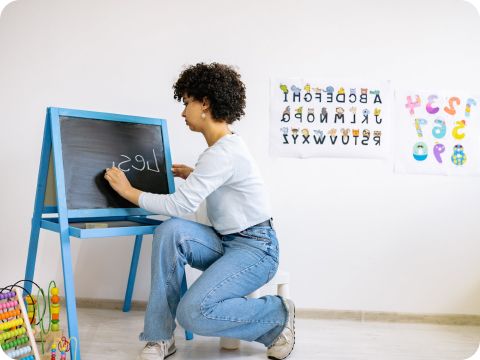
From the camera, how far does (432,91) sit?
2510mm

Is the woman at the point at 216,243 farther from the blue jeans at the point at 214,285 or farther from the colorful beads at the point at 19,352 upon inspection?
the colorful beads at the point at 19,352

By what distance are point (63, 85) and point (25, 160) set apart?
436mm

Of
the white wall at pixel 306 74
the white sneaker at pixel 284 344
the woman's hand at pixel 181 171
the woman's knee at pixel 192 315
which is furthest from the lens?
the white wall at pixel 306 74

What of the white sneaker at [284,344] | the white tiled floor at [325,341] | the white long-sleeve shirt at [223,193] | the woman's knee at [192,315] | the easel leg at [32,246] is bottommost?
the white tiled floor at [325,341]

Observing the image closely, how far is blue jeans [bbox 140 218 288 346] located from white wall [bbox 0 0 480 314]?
0.64 m

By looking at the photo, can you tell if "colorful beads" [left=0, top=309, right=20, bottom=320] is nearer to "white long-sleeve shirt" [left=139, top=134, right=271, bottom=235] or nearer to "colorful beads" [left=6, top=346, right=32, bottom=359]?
"colorful beads" [left=6, top=346, right=32, bottom=359]

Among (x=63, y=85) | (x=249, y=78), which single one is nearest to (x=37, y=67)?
(x=63, y=85)

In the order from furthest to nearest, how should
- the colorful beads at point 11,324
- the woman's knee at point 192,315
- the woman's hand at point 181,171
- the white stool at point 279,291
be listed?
the woman's hand at point 181,171 < the white stool at point 279,291 < the woman's knee at point 192,315 < the colorful beads at point 11,324

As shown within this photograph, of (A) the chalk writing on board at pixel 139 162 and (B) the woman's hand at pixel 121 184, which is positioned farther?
(A) the chalk writing on board at pixel 139 162

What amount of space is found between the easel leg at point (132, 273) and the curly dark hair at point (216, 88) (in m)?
0.79

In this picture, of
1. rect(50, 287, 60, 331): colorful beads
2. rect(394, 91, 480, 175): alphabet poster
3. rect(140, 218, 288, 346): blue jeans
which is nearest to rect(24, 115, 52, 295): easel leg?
rect(50, 287, 60, 331): colorful beads

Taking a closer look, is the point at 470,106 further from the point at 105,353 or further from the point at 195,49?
the point at 105,353

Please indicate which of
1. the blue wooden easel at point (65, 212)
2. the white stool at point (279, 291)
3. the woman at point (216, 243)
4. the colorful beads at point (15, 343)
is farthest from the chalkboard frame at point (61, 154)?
the white stool at point (279, 291)

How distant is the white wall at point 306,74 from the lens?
8.21 ft
